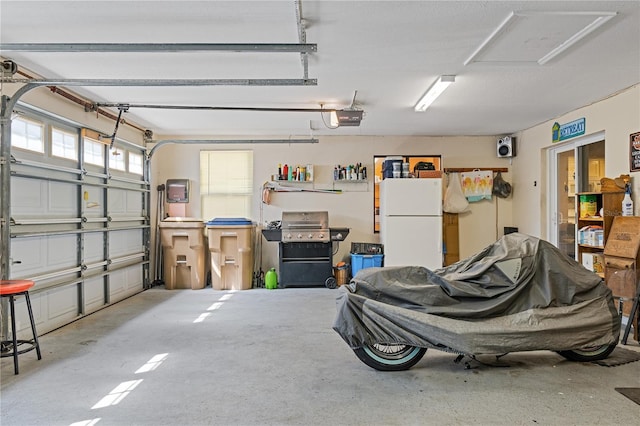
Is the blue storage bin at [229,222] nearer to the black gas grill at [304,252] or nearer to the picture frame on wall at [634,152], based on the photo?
the black gas grill at [304,252]

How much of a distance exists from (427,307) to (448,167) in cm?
505

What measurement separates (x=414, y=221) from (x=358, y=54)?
3659 mm

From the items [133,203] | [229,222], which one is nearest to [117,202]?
[133,203]

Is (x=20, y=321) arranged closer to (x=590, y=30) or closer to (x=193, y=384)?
(x=193, y=384)

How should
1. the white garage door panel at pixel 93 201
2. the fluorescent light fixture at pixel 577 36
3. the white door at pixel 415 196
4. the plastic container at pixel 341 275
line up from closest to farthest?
the fluorescent light fixture at pixel 577 36 → the white garage door panel at pixel 93 201 → the white door at pixel 415 196 → the plastic container at pixel 341 275

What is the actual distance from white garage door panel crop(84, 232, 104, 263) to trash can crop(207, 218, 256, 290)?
5.69 ft

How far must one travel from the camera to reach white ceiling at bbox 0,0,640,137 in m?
2.85

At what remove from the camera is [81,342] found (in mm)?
4016

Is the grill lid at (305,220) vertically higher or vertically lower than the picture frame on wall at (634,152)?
lower

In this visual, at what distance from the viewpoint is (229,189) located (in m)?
7.59

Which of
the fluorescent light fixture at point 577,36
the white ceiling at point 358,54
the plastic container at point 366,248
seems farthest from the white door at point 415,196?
the fluorescent light fixture at point 577,36

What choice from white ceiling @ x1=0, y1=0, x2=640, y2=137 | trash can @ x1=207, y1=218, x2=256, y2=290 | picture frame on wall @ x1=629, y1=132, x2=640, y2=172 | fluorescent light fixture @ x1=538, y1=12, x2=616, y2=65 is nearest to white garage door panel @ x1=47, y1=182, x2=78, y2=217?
white ceiling @ x1=0, y1=0, x2=640, y2=137

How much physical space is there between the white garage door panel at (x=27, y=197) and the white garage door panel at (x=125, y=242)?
4.97 feet

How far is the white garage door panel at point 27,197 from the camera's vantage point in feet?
12.9
